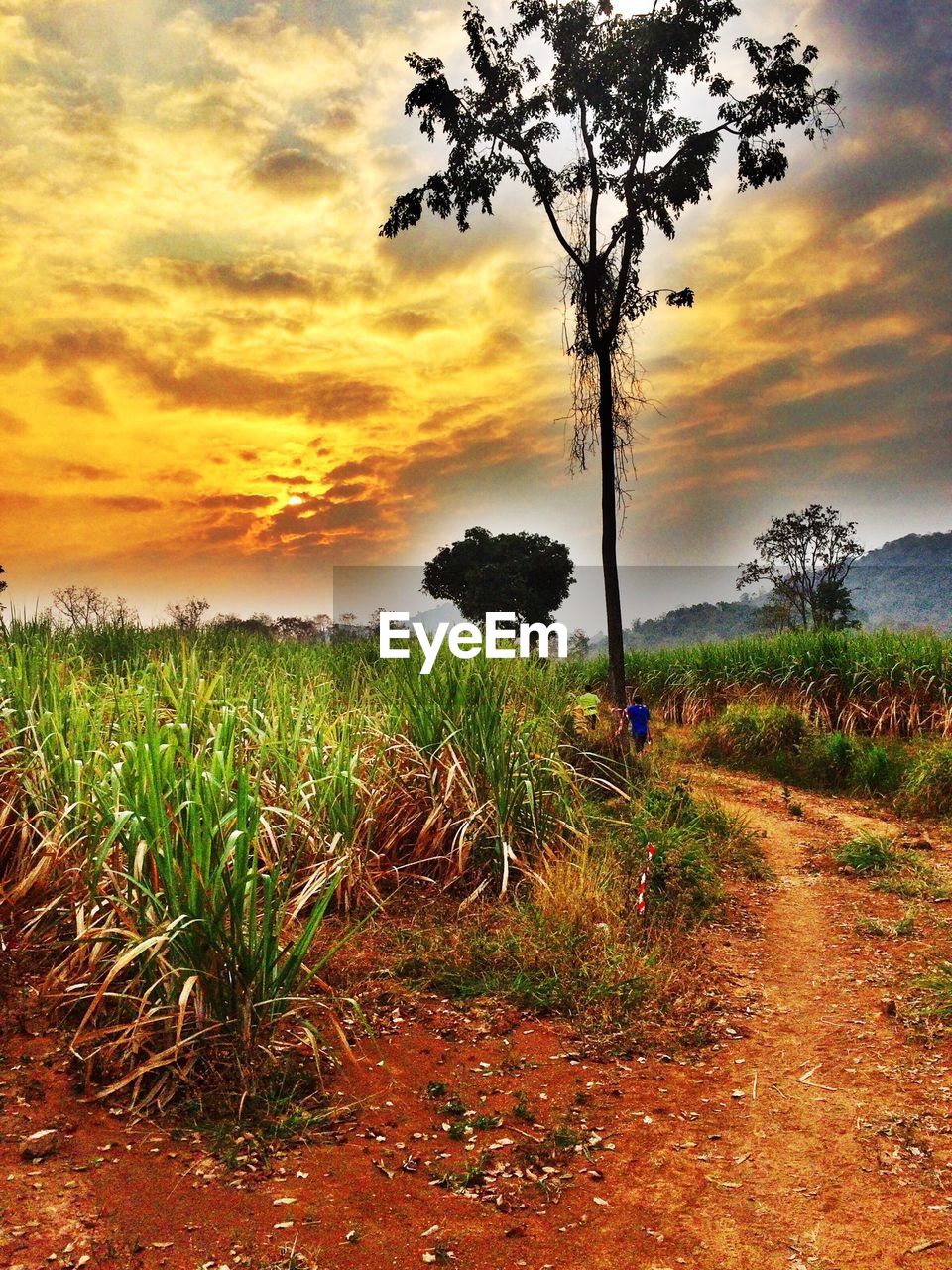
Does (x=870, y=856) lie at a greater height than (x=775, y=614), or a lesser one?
lesser

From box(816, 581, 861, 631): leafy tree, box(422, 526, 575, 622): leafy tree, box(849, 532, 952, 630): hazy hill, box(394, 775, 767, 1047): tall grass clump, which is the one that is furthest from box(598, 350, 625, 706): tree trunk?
box(849, 532, 952, 630): hazy hill

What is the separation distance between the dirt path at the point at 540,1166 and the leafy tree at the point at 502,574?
1363 inches

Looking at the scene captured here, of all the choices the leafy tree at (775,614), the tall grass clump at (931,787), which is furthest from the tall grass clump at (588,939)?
the leafy tree at (775,614)

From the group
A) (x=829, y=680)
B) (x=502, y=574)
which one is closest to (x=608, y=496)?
(x=829, y=680)

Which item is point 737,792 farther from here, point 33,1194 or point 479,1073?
point 33,1194

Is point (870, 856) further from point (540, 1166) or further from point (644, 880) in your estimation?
point (540, 1166)

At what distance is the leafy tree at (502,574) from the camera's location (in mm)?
40688

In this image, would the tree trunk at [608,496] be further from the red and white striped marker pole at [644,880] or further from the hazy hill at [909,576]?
the hazy hill at [909,576]

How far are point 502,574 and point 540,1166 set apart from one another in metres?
37.3

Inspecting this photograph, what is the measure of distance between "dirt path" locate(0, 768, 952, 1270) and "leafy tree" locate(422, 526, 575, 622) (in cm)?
3463

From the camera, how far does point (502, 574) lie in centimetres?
4078

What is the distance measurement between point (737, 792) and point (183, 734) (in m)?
9.26

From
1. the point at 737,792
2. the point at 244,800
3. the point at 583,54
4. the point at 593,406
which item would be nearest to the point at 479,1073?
the point at 244,800

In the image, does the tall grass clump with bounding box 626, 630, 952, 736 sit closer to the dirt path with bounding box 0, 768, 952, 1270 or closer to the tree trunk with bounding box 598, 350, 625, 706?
the tree trunk with bounding box 598, 350, 625, 706
